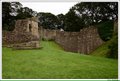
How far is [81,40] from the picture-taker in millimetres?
19312

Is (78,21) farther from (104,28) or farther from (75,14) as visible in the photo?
(104,28)

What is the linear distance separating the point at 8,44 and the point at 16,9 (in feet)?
42.9

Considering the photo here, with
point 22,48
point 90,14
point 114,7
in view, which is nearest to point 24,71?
point 22,48

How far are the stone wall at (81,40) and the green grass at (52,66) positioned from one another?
694 centimetres

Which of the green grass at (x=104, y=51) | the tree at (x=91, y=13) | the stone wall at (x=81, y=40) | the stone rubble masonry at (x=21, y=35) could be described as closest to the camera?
the green grass at (x=104, y=51)

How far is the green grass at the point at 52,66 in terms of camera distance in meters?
8.48

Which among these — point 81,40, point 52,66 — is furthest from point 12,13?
point 52,66

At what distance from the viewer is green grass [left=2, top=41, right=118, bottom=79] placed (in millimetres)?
8484

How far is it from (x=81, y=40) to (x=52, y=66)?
10.0m

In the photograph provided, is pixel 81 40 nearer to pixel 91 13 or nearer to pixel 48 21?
pixel 91 13

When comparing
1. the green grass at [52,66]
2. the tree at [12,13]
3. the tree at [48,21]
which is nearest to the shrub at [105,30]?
the green grass at [52,66]

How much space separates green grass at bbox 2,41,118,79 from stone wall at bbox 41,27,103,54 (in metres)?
6.94

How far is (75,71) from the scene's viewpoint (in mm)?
8891

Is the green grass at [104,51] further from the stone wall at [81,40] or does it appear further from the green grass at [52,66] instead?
the green grass at [52,66]
